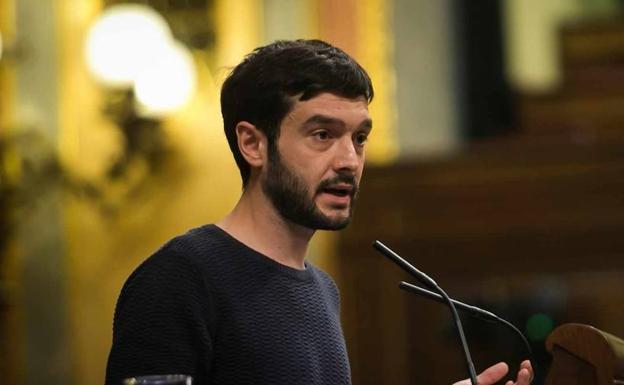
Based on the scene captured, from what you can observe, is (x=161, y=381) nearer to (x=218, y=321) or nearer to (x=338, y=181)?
(x=218, y=321)

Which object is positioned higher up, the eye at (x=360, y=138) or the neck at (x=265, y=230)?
the eye at (x=360, y=138)

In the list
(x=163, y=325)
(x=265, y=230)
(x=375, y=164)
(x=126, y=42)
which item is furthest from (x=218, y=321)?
(x=126, y=42)

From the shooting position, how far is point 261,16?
6.43 metres

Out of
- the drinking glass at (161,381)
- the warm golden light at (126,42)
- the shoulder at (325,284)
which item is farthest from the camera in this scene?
the warm golden light at (126,42)

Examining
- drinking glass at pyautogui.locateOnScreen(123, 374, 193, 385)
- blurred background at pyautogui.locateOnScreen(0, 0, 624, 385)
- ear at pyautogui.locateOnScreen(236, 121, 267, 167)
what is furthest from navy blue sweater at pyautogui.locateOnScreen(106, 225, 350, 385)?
blurred background at pyautogui.locateOnScreen(0, 0, 624, 385)

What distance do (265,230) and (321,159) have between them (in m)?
0.14

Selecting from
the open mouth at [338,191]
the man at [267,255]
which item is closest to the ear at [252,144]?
the man at [267,255]

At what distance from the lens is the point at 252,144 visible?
2119mm

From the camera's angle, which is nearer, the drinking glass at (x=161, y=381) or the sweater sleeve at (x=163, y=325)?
the drinking glass at (x=161, y=381)

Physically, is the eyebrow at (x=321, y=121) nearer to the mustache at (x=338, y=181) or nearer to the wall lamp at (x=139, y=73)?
the mustache at (x=338, y=181)

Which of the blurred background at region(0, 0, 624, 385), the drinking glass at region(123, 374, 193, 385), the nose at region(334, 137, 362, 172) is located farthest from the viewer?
the blurred background at region(0, 0, 624, 385)

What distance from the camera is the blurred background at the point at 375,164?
19.0ft

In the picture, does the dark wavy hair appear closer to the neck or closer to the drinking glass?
the neck

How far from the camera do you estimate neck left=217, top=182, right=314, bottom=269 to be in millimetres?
2105
